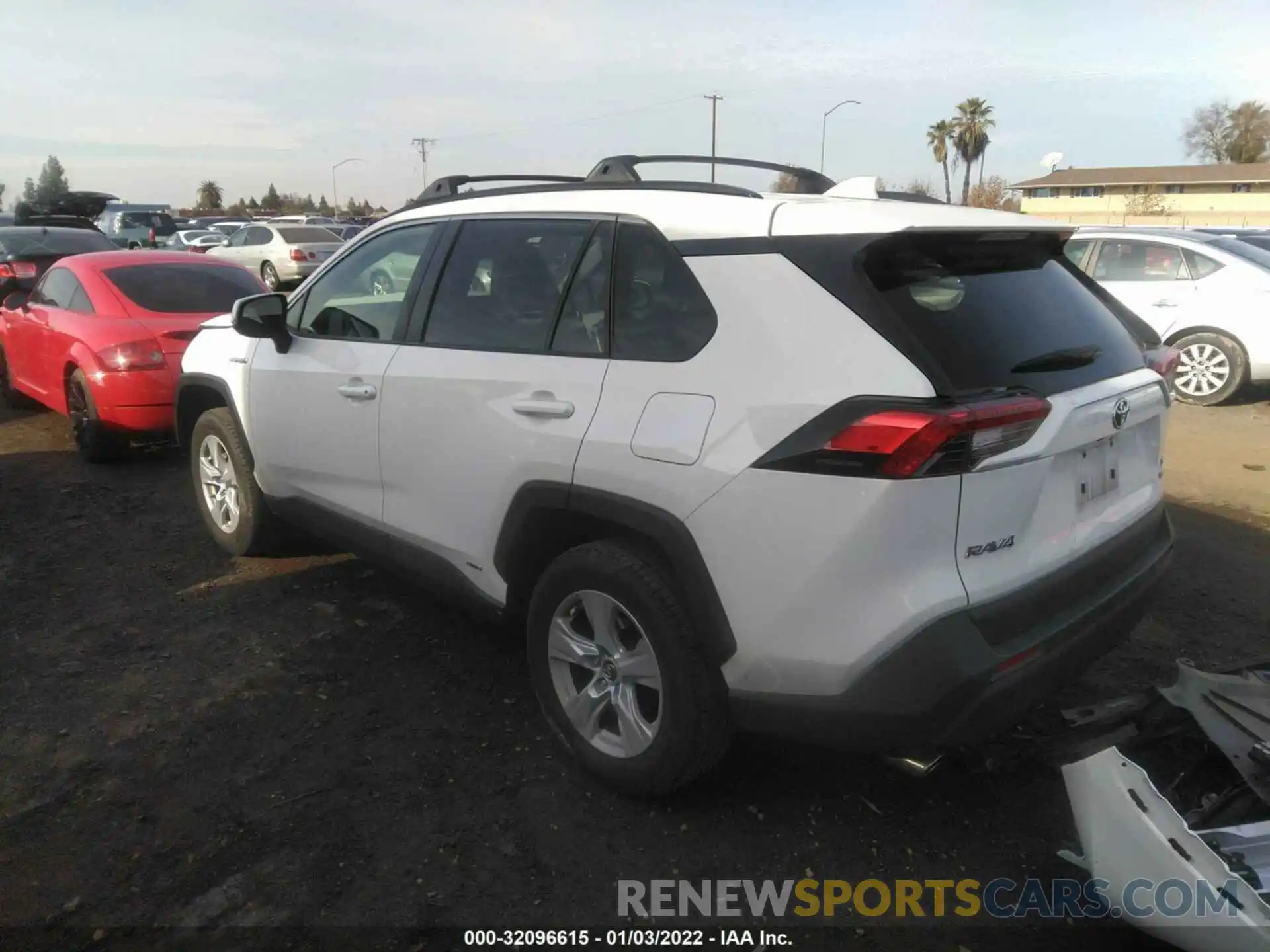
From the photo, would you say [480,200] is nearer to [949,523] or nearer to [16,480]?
[949,523]

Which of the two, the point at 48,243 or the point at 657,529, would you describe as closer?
the point at 657,529

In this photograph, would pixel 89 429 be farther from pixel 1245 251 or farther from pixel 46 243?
pixel 1245 251

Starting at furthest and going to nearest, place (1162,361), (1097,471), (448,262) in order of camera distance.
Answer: (448,262)
(1162,361)
(1097,471)

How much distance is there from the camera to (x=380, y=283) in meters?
3.81

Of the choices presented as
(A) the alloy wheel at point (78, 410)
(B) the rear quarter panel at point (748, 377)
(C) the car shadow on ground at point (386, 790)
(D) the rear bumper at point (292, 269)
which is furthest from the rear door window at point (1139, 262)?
(D) the rear bumper at point (292, 269)

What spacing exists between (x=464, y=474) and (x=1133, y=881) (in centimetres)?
221

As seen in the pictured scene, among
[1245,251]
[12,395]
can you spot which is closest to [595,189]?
[12,395]

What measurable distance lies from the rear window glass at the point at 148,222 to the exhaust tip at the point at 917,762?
94.4 ft

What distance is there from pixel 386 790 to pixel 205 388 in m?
2.75

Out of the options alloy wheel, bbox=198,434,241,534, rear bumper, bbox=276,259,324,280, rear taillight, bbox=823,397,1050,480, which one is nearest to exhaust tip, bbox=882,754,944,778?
rear taillight, bbox=823,397,1050,480

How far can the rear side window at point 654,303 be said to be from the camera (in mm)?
2549

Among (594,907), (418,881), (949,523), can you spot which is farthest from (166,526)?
(949,523)

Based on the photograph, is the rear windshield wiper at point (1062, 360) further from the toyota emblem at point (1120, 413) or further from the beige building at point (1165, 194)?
the beige building at point (1165, 194)

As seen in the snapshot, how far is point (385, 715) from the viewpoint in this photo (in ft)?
11.1
